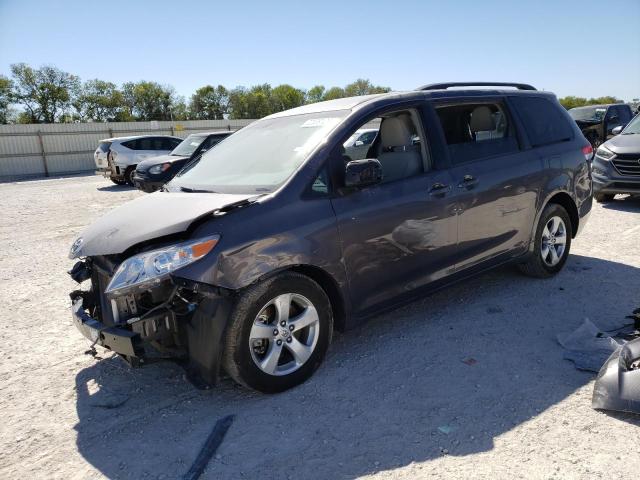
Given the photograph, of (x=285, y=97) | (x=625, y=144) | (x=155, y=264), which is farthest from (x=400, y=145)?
(x=285, y=97)

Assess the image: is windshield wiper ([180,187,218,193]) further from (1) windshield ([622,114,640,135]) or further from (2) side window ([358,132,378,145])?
(1) windshield ([622,114,640,135])

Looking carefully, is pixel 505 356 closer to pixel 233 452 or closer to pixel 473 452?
pixel 473 452

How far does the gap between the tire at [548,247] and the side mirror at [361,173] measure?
2334 mm

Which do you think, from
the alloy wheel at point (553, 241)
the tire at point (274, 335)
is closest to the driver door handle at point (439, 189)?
the tire at point (274, 335)

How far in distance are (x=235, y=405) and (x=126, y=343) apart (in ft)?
2.59

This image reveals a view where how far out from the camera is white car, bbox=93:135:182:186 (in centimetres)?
1678

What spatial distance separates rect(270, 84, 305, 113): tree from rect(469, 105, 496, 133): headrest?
75.8m

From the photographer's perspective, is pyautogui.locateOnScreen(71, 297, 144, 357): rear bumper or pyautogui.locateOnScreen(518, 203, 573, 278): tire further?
pyautogui.locateOnScreen(518, 203, 573, 278): tire

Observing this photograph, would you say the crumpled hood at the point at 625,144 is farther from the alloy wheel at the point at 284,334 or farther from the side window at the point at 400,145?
the alloy wheel at the point at 284,334

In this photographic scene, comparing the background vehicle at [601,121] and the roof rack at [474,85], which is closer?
the roof rack at [474,85]

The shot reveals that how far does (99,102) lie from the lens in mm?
62406

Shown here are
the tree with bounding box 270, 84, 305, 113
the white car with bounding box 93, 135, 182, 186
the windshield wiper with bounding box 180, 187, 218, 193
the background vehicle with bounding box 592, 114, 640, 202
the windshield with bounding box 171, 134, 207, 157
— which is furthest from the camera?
the tree with bounding box 270, 84, 305, 113

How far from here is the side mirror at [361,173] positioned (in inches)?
130

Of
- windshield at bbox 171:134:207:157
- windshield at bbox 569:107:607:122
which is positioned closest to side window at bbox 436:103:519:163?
windshield at bbox 171:134:207:157
